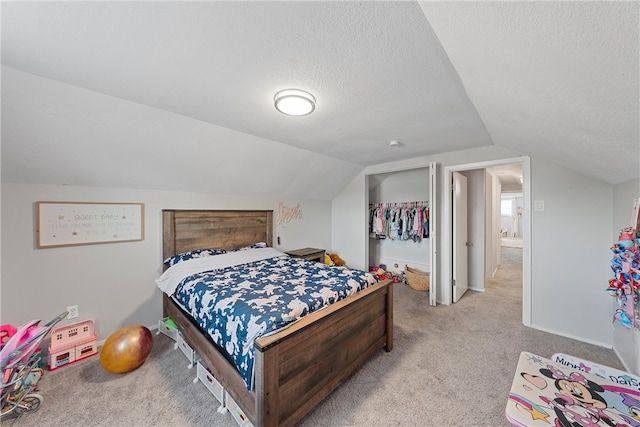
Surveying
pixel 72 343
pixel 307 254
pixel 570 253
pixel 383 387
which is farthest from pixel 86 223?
pixel 570 253

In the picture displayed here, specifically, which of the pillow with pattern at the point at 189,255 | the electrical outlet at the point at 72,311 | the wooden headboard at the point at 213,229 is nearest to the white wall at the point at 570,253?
the wooden headboard at the point at 213,229

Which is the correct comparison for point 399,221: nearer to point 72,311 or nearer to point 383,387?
point 383,387

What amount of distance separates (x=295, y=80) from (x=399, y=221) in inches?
140

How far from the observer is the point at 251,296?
1.88 m

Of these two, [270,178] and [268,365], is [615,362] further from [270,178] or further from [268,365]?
[270,178]

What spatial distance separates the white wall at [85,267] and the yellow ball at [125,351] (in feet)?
2.10

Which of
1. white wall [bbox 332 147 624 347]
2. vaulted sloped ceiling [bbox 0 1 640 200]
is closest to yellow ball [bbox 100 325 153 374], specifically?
vaulted sloped ceiling [bbox 0 1 640 200]

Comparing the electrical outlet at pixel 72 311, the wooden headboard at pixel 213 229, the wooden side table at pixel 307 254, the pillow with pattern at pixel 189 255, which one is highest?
the wooden headboard at pixel 213 229

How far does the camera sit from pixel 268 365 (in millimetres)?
1322

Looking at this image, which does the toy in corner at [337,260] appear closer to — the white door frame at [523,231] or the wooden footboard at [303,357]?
the white door frame at [523,231]

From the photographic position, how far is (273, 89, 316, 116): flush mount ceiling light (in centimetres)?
169

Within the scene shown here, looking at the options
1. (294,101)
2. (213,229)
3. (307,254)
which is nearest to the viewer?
(294,101)

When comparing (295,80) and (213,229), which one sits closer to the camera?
(295,80)

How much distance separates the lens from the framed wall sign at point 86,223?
6.98ft
